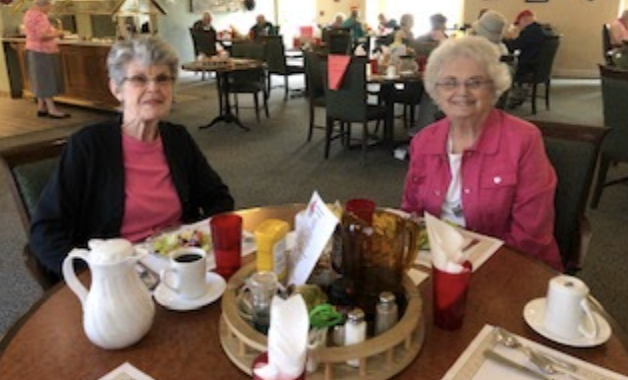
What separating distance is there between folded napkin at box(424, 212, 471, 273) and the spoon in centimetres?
15

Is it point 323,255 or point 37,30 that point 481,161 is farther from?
point 37,30

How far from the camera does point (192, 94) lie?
8359mm

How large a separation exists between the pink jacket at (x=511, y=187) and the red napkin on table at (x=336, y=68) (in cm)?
278

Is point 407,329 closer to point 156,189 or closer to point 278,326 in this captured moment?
point 278,326

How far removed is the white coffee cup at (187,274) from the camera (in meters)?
1.10

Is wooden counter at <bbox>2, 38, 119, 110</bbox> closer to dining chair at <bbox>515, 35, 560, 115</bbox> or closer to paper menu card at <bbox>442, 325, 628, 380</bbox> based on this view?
dining chair at <bbox>515, 35, 560, 115</bbox>

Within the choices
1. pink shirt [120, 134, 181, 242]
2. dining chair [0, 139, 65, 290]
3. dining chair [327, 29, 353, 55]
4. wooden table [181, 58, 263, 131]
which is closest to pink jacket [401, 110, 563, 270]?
pink shirt [120, 134, 181, 242]

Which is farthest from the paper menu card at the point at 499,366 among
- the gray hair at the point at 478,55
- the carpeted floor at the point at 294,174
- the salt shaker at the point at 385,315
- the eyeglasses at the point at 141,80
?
the eyeglasses at the point at 141,80

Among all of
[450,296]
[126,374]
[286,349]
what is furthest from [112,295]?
[450,296]

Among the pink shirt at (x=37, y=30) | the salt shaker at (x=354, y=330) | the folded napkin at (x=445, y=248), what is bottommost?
the salt shaker at (x=354, y=330)

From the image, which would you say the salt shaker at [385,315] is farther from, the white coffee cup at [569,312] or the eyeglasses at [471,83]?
the eyeglasses at [471,83]

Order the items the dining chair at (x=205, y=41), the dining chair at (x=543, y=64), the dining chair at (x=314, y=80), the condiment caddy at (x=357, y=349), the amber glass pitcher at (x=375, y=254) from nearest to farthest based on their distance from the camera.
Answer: the condiment caddy at (x=357, y=349)
the amber glass pitcher at (x=375, y=254)
the dining chair at (x=314, y=80)
the dining chair at (x=543, y=64)
the dining chair at (x=205, y=41)

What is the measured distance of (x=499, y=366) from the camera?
3.09 feet

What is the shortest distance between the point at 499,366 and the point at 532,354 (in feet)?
0.21
